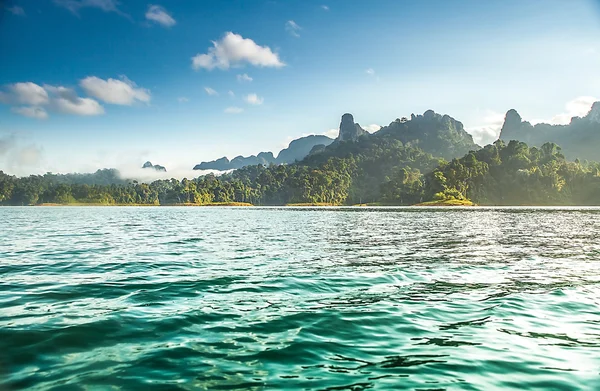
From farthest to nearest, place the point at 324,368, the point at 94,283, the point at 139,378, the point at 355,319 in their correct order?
the point at 94,283
the point at 355,319
the point at 324,368
the point at 139,378

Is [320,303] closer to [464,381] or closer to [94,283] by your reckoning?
[464,381]

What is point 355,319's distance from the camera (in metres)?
11.0

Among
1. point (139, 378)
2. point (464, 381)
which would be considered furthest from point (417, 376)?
point (139, 378)

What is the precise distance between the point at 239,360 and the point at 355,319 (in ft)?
13.4

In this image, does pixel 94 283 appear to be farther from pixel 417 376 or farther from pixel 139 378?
pixel 417 376

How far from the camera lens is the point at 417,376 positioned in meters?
7.15

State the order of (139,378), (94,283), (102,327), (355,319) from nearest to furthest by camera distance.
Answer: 1. (139,378)
2. (102,327)
3. (355,319)
4. (94,283)

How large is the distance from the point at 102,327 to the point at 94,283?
266 inches

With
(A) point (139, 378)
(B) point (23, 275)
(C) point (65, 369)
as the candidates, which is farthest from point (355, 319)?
→ (B) point (23, 275)

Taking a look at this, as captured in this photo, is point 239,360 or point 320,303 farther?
point 320,303

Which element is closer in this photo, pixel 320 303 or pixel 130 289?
pixel 320 303

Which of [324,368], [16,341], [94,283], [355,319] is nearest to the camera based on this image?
[324,368]

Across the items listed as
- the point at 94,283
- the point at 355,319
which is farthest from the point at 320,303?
the point at 94,283

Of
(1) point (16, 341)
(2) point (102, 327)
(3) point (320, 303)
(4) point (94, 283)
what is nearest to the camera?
(1) point (16, 341)
